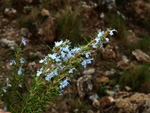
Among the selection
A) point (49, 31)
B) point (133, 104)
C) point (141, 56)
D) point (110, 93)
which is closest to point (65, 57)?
point (133, 104)

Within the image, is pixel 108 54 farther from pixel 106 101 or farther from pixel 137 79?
pixel 106 101

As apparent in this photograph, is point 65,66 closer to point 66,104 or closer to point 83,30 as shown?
point 66,104

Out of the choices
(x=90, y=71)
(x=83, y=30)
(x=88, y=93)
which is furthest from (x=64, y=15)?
Result: (x=88, y=93)

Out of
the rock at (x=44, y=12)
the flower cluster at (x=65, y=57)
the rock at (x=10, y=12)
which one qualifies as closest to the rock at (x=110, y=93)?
the flower cluster at (x=65, y=57)

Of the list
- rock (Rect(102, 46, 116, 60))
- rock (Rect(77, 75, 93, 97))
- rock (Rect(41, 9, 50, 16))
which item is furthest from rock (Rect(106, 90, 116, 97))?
rock (Rect(41, 9, 50, 16))

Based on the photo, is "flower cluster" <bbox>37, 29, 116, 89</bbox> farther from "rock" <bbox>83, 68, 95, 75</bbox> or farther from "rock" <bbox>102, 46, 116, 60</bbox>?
"rock" <bbox>102, 46, 116, 60</bbox>

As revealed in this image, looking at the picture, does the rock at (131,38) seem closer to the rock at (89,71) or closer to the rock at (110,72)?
the rock at (110,72)

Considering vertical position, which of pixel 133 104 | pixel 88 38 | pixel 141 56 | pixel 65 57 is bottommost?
pixel 133 104
